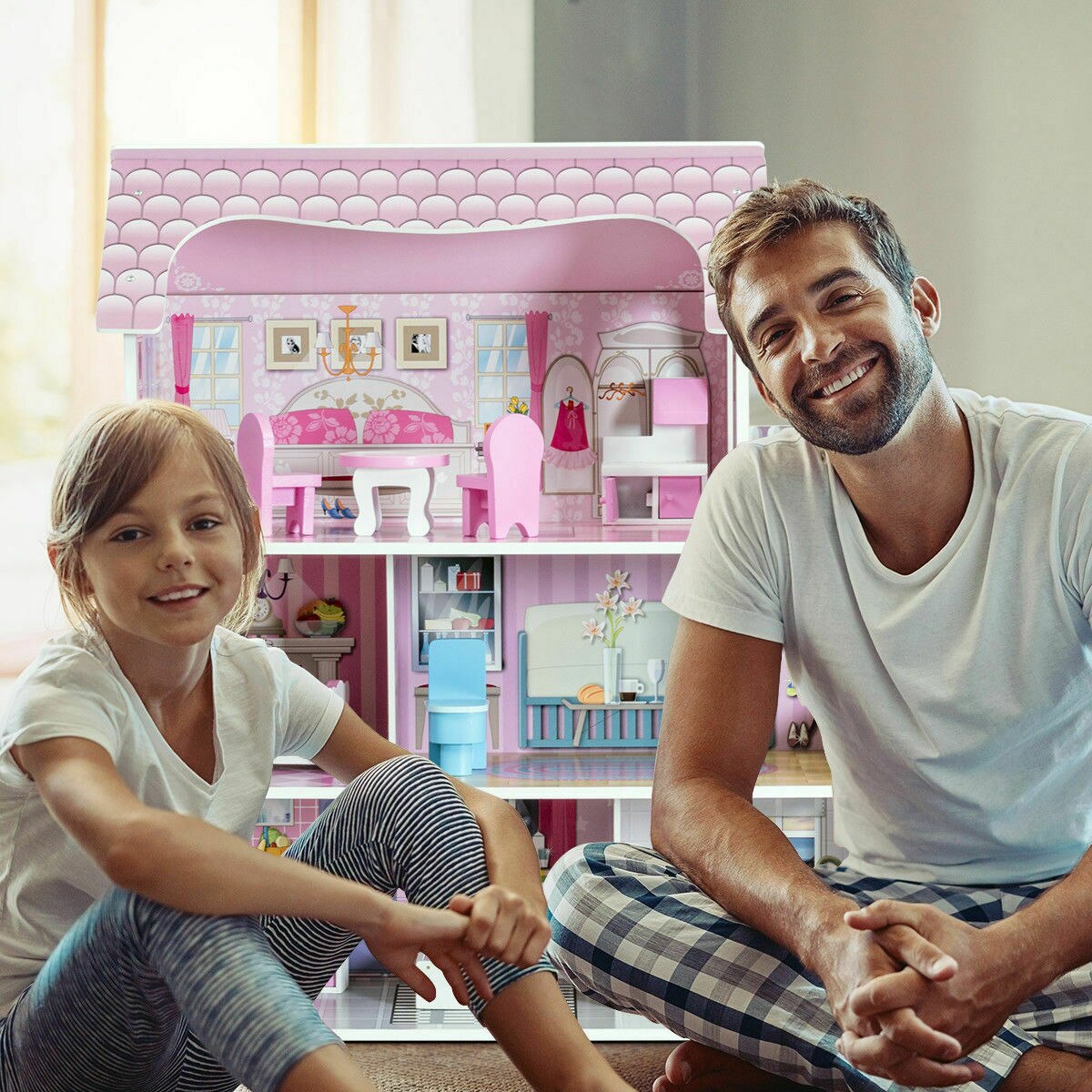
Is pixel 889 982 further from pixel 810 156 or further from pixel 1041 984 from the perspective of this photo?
pixel 810 156

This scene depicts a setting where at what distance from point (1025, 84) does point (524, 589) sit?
133 cm

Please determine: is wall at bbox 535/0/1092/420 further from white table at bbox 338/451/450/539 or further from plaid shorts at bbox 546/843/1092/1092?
plaid shorts at bbox 546/843/1092/1092

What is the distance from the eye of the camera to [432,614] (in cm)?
206

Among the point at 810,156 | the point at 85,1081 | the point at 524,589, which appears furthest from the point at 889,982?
the point at 810,156

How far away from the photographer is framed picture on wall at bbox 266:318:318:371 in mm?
2115

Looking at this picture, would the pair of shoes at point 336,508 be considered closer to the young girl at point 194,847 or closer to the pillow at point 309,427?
the pillow at point 309,427

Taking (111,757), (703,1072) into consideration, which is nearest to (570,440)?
A: (703,1072)

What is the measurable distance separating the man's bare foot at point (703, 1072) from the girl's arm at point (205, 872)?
413 mm

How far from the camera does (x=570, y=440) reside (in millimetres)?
2119

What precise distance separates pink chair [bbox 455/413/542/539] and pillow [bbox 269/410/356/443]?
0.33 m

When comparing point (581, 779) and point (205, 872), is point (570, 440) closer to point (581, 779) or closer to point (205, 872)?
point (581, 779)

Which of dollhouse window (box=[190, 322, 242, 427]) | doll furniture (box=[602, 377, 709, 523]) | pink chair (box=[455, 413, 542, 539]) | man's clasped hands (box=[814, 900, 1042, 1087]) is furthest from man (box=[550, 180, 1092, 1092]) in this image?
dollhouse window (box=[190, 322, 242, 427])

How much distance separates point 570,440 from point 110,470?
117cm

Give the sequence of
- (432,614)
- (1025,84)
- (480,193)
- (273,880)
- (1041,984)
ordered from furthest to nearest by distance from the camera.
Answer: (1025,84)
(432,614)
(480,193)
(1041,984)
(273,880)
